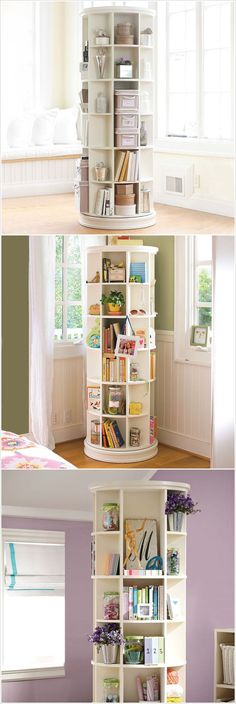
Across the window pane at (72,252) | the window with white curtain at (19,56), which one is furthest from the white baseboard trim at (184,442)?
the window with white curtain at (19,56)

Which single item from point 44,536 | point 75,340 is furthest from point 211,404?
point 44,536

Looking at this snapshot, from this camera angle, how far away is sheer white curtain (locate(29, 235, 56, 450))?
249cm

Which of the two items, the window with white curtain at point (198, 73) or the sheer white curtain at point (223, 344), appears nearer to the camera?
the sheer white curtain at point (223, 344)

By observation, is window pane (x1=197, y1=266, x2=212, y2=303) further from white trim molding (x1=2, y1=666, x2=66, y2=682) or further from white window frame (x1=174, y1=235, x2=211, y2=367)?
white trim molding (x1=2, y1=666, x2=66, y2=682)

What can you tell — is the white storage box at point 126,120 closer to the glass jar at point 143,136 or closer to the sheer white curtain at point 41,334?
the glass jar at point 143,136

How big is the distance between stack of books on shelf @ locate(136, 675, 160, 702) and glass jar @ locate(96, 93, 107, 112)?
1802 millimetres

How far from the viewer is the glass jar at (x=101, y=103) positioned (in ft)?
8.76

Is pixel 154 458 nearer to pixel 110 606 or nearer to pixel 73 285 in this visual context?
pixel 110 606

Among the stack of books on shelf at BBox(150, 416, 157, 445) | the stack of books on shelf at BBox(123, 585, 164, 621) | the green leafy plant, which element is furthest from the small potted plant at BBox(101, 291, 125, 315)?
the stack of books on shelf at BBox(123, 585, 164, 621)

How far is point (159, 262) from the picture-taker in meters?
2.51

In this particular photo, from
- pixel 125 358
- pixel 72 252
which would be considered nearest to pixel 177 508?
pixel 125 358

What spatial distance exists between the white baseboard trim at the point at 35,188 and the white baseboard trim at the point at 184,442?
0.82 m

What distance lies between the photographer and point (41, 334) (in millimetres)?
2496

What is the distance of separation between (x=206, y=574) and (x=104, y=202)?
123 centimetres
